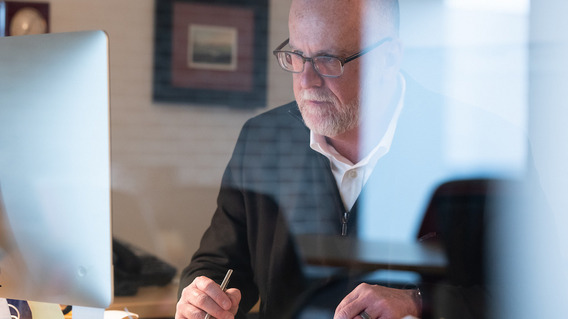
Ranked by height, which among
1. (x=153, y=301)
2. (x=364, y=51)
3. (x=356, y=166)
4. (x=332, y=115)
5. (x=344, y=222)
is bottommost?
(x=153, y=301)

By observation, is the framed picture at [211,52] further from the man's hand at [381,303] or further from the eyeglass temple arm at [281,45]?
the man's hand at [381,303]

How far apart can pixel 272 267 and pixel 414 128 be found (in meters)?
0.53

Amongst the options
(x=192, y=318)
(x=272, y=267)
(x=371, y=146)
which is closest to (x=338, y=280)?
(x=272, y=267)

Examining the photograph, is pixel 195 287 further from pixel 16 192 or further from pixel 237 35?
pixel 237 35

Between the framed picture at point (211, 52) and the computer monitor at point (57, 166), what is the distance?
3.13 ft

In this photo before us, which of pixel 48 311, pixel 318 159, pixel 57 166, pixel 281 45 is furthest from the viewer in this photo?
pixel 281 45

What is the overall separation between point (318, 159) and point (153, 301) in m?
0.80

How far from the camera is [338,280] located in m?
1.57

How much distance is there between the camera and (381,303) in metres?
1.22

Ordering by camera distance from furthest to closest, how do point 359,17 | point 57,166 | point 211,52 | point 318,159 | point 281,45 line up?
point 211,52
point 281,45
point 318,159
point 359,17
point 57,166

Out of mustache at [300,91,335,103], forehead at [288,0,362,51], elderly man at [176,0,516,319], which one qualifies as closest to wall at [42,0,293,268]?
elderly man at [176,0,516,319]

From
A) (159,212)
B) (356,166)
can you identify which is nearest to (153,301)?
(159,212)

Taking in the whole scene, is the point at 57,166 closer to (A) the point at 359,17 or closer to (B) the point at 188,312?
(B) the point at 188,312

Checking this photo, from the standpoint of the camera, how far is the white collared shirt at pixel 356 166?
148 cm
